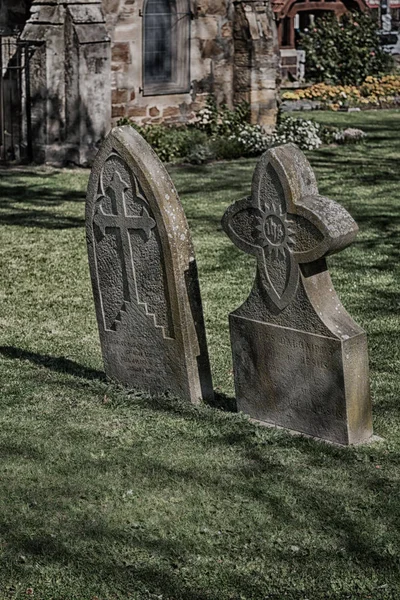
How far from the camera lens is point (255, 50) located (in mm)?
18828

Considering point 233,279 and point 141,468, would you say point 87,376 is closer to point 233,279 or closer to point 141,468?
point 141,468

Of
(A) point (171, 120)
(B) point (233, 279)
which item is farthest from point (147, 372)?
(A) point (171, 120)

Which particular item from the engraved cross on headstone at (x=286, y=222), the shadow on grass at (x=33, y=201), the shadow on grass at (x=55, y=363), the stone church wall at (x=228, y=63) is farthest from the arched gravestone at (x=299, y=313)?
the stone church wall at (x=228, y=63)

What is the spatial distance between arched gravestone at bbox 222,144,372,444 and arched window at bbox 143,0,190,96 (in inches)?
488

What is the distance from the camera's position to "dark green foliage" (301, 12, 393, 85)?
26562 mm

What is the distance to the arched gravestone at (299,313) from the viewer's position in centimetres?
591

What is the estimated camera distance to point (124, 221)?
21.5 ft

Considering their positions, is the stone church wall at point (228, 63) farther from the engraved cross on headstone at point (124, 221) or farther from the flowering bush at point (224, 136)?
the engraved cross on headstone at point (124, 221)

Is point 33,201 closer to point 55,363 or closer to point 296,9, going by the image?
point 55,363

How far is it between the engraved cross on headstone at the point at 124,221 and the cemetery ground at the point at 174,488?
2.37 ft

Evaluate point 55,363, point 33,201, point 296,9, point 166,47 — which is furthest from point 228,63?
point 55,363

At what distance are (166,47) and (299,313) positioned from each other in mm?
13242


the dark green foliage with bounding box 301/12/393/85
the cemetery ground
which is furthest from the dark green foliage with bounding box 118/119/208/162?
the dark green foliage with bounding box 301/12/393/85

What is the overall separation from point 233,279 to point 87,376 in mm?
3078
